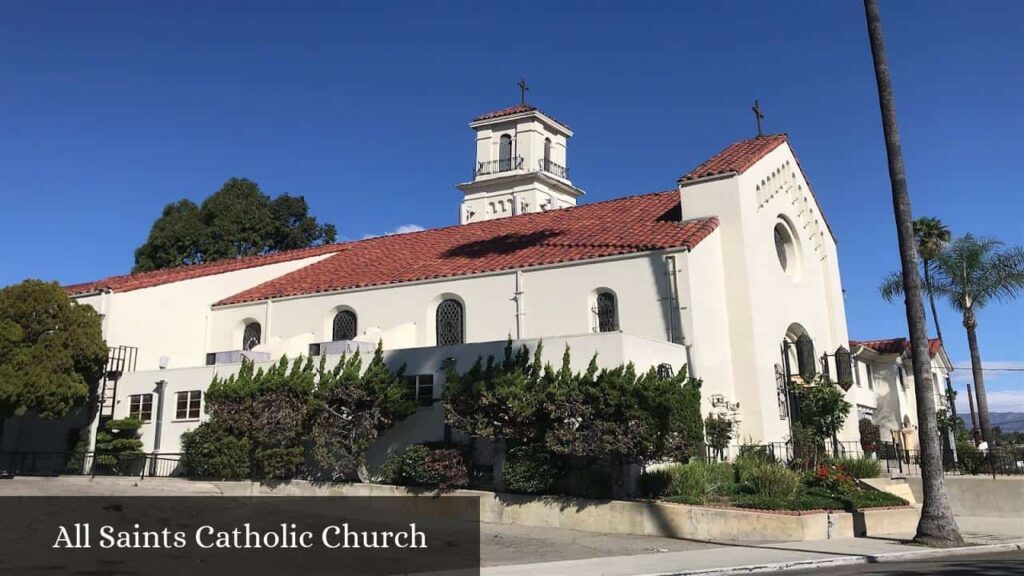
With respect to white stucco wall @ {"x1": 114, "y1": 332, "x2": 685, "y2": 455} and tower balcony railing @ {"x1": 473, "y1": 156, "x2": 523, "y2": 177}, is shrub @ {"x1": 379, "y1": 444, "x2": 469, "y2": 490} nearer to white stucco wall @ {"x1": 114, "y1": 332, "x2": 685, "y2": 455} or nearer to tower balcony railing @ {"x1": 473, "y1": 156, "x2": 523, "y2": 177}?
white stucco wall @ {"x1": 114, "y1": 332, "x2": 685, "y2": 455}

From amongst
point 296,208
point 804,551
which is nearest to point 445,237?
point 804,551

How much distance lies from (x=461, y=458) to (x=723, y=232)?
1163 centimetres

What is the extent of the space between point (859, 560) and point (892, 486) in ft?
24.9

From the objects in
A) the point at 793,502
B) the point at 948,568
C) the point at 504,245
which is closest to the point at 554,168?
the point at 504,245

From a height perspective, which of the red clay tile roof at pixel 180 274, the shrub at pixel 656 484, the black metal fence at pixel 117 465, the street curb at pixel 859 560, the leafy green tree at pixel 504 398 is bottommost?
the street curb at pixel 859 560

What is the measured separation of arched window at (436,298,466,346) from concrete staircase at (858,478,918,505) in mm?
13781

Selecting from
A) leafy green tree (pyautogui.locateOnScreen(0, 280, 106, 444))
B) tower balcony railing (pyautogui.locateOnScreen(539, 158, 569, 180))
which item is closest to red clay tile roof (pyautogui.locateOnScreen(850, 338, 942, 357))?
tower balcony railing (pyautogui.locateOnScreen(539, 158, 569, 180))

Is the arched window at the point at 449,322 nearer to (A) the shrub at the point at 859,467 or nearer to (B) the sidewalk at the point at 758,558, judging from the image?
(A) the shrub at the point at 859,467

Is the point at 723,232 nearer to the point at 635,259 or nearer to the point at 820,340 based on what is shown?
the point at 635,259

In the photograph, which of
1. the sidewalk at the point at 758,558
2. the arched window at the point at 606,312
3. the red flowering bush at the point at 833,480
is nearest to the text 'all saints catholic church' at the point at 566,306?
the arched window at the point at 606,312

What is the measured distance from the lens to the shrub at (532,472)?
19688 mm

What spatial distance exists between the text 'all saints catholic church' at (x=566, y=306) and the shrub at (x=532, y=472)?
2633 millimetres

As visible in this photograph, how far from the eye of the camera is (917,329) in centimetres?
1783

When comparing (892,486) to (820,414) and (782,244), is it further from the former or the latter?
Answer: (782,244)
